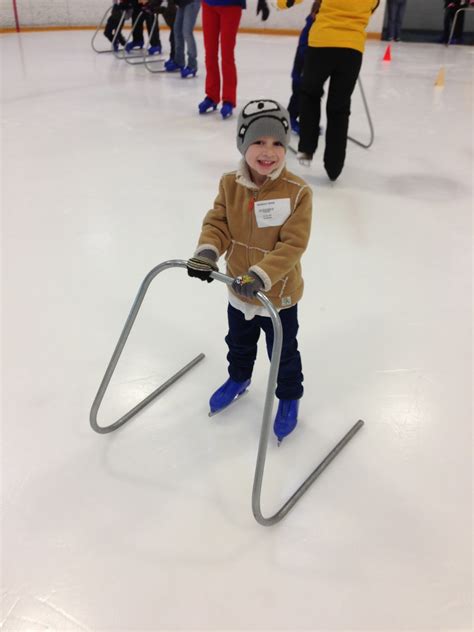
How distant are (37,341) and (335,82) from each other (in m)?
1.89

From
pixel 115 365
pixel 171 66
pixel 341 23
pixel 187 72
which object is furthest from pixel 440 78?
pixel 115 365

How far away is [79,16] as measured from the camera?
8.72 m

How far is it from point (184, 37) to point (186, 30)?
0.52 feet

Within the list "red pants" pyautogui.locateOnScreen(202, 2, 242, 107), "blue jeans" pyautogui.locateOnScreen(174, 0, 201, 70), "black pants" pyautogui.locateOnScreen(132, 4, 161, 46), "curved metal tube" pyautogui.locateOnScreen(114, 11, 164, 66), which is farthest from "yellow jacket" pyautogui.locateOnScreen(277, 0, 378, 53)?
"black pants" pyautogui.locateOnScreen(132, 4, 161, 46)

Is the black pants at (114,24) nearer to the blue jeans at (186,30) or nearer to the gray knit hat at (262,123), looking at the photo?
the blue jeans at (186,30)

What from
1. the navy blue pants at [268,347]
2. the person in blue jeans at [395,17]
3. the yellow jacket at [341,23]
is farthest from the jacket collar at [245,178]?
the person in blue jeans at [395,17]

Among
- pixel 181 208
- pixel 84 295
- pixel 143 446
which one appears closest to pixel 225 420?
pixel 143 446

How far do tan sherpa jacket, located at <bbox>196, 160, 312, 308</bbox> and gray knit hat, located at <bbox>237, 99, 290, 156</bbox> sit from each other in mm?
59

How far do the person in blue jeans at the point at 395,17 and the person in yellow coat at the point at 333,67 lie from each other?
6.58 metres

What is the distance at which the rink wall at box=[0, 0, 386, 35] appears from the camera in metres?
8.15

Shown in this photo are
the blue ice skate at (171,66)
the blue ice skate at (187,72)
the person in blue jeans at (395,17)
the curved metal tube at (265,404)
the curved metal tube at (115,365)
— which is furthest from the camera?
the person in blue jeans at (395,17)

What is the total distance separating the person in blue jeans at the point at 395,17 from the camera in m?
8.41

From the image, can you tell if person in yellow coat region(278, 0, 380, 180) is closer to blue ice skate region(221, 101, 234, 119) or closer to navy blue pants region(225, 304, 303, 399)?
blue ice skate region(221, 101, 234, 119)

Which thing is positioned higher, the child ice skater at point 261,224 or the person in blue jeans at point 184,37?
the child ice skater at point 261,224
